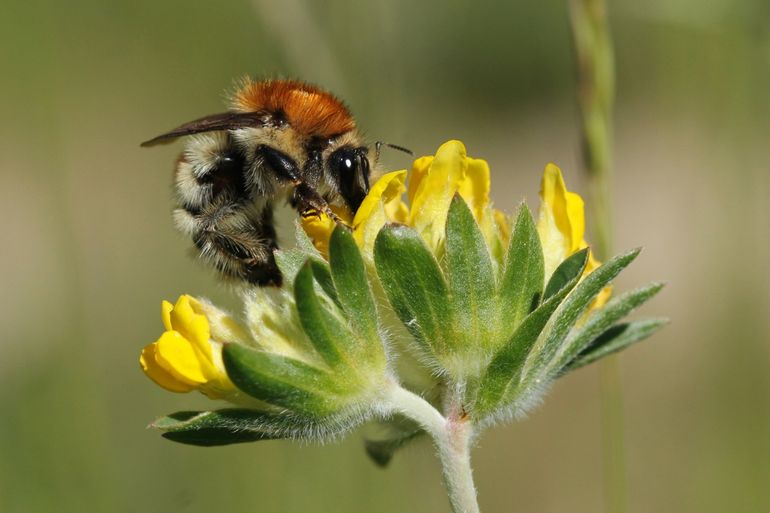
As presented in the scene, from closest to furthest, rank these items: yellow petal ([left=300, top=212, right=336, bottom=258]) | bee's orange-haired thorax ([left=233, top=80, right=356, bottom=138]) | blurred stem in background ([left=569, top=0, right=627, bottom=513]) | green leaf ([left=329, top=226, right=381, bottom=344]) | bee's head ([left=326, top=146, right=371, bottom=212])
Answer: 1. green leaf ([left=329, top=226, right=381, bottom=344])
2. yellow petal ([left=300, top=212, right=336, bottom=258])
3. bee's head ([left=326, top=146, right=371, bottom=212])
4. bee's orange-haired thorax ([left=233, top=80, right=356, bottom=138])
5. blurred stem in background ([left=569, top=0, right=627, bottom=513])

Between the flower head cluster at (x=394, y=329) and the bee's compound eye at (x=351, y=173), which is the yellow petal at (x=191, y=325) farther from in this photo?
the bee's compound eye at (x=351, y=173)

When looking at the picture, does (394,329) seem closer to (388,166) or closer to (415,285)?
(415,285)

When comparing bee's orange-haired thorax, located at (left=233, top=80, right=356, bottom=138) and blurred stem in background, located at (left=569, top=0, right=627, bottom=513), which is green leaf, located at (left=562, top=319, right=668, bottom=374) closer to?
blurred stem in background, located at (left=569, top=0, right=627, bottom=513)

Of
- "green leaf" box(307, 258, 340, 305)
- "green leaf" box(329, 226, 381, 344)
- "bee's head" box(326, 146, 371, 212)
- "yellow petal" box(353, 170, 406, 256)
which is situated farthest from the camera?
"bee's head" box(326, 146, 371, 212)

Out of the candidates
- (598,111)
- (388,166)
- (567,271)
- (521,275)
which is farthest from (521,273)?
(388,166)

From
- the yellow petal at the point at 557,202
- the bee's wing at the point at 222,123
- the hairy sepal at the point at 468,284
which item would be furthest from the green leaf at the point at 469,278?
the bee's wing at the point at 222,123

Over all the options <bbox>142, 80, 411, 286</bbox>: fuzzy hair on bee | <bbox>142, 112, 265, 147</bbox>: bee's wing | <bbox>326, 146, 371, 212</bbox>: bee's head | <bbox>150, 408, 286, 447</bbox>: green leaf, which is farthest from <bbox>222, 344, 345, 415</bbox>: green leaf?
<bbox>142, 112, 265, 147</bbox>: bee's wing

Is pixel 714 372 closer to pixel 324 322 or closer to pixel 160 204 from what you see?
pixel 324 322

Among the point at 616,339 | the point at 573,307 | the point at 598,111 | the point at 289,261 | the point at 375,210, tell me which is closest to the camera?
the point at 573,307
